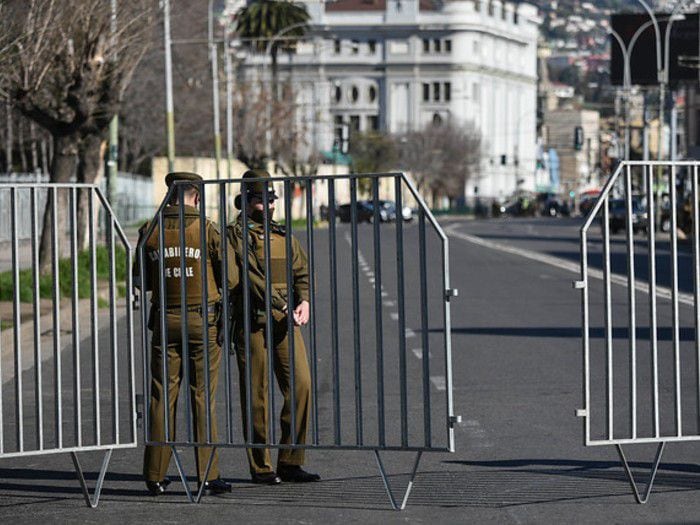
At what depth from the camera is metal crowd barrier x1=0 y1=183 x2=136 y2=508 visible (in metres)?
9.69

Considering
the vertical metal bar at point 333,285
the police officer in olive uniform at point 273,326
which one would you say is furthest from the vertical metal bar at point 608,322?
the police officer in olive uniform at point 273,326

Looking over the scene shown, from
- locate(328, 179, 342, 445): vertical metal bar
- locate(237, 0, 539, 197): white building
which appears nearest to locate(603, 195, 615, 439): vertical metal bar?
locate(328, 179, 342, 445): vertical metal bar

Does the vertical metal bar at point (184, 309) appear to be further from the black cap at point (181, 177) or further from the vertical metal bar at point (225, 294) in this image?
the vertical metal bar at point (225, 294)

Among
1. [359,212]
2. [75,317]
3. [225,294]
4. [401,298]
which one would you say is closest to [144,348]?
[75,317]

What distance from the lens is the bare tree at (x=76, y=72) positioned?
29891mm

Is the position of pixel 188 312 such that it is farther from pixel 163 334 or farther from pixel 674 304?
pixel 674 304

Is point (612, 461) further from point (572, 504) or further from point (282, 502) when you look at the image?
point (282, 502)

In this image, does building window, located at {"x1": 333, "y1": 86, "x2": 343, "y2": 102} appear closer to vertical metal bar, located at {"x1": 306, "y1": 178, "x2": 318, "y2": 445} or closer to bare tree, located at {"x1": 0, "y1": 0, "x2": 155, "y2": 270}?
bare tree, located at {"x1": 0, "y1": 0, "x2": 155, "y2": 270}

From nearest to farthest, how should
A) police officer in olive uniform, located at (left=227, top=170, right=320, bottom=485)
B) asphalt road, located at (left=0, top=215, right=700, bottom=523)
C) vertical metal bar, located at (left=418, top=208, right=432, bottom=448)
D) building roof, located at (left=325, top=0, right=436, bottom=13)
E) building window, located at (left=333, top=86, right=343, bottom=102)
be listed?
1. vertical metal bar, located at (left=418, top=208, right=432, bottom=448)
2. asphalt road, located at (left=0, top=215, right=700, bottom=523)
3. police officer in olive uniform, located at (left=227, top=170, right=320, bottom=485)
4. building window, located at (left=333, top=86, right=343, bottom=102)
5. building roof, located at (left=325, top=0, right=436, bottom=13)

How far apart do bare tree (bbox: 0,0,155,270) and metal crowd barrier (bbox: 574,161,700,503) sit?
390 inches

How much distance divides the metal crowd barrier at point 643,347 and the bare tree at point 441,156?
12172cm

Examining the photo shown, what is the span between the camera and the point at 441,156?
494 feet

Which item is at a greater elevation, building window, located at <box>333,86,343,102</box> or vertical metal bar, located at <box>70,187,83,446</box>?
building window, located at <box>333,86,343,102</box>

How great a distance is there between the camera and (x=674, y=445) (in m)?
11.5
